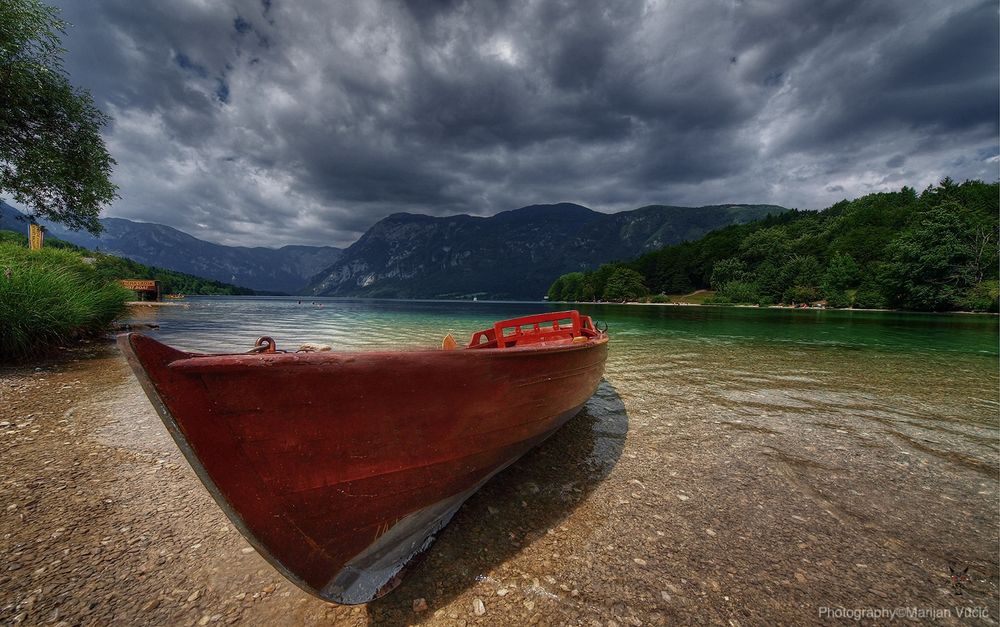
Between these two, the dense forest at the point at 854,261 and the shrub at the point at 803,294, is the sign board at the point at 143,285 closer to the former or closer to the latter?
the dense forest at the point at 854,261

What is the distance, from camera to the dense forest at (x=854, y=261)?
52406 millimetres

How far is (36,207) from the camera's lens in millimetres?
15891

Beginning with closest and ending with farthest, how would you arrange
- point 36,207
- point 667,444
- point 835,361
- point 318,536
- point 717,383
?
point 318,536, point 667,444, point 717,383, point 835,361, point 36,207

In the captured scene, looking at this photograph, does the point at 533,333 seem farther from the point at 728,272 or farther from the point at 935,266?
the point at 728,272

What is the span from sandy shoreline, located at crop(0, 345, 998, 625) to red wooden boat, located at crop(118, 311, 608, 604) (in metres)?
0.36

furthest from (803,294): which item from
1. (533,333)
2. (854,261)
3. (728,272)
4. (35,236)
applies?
(35,236)

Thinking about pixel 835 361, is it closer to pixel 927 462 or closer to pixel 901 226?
pixel 927 462

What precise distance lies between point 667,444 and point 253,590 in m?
5.26

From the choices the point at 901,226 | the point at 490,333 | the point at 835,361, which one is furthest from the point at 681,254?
the point at 490,333

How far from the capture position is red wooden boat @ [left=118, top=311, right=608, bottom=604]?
210cm

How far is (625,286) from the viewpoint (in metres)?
113

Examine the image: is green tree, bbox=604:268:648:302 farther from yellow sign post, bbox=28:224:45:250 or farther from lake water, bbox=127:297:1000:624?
yellow sign post, bbox=28:224:45:250

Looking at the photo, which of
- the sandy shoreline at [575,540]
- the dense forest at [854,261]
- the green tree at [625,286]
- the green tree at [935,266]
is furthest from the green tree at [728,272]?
the sandy shoreline at [575,540]

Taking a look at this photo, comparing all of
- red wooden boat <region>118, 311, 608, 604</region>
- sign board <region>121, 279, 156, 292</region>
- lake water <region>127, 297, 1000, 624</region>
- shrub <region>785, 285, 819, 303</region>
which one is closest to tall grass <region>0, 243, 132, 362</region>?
red wooden boat <region>118, 311, 608, 604</region>
